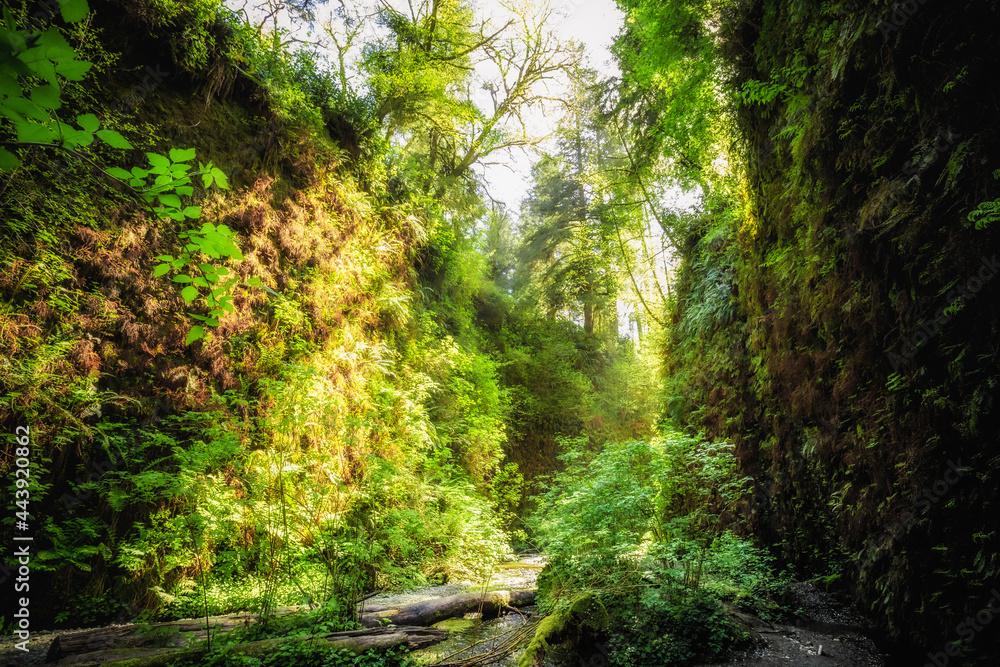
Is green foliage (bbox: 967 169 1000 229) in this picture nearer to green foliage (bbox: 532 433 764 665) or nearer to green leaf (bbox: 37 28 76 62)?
green foliage (bbox: 532 433 764 665)

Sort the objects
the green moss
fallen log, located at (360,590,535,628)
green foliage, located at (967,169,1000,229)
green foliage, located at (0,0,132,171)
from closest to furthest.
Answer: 1. green foliage, located at (0,0,132,171)
2. green foliage, located at (967,169,1000,229)
3. the green moss
4. fallen log, located at (360,590,535,628)

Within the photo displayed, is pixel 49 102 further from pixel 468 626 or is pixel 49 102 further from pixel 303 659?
pixel 468 626

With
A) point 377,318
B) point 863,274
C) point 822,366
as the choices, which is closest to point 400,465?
point 377,318

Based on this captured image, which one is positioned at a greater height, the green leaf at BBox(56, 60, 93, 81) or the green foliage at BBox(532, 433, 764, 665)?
the green leaf at BBox(56, 60, 93, 81)

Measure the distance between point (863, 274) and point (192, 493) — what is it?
7458 mm

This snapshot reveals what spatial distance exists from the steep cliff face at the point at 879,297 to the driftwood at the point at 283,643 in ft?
14.8

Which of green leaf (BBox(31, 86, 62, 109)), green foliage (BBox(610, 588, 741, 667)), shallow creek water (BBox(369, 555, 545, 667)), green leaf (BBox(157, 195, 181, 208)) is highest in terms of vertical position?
green leaf (BBox(31, 86, 62, 109))

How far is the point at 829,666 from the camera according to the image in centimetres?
396

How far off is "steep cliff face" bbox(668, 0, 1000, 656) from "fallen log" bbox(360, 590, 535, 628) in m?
3.80

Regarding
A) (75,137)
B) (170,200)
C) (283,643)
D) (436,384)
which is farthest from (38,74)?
(436,384)

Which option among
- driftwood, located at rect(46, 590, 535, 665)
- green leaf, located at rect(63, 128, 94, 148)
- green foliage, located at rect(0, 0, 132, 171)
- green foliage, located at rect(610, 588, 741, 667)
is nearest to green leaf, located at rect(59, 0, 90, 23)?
green foliage, located at rect(0, 0, 132, 171)

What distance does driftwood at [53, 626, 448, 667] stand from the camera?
3.21m

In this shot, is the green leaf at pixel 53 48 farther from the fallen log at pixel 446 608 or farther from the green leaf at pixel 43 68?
the fallen log at pixel 446 608

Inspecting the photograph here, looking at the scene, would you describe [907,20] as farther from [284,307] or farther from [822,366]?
[284,307]
